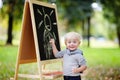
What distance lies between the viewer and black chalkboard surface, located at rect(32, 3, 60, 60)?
4.02 m

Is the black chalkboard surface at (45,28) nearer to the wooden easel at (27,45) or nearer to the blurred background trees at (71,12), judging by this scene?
the wooden easel at (27,45)

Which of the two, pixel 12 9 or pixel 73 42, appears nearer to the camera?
pixel 73 42

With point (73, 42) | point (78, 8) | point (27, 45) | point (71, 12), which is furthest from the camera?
point (71, 12)

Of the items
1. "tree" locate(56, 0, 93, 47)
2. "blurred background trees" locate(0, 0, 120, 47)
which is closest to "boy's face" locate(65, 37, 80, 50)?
"blurred background trees" locate(0, 0, 120, 47)

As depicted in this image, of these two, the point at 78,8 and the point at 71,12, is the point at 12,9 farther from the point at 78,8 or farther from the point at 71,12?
the point at 71,12

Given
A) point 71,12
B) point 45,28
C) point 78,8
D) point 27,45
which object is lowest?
point 27,45

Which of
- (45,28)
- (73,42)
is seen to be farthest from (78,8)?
(73,42)

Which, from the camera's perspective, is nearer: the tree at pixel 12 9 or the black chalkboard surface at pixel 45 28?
the black chalkboard surface at pixel 45 28

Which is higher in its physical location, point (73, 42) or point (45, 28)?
point (45, 28)

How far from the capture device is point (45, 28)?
4238 millimetres

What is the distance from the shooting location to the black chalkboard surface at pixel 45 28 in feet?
13.2

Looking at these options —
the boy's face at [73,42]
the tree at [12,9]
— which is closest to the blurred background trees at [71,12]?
the tree at [12,9]

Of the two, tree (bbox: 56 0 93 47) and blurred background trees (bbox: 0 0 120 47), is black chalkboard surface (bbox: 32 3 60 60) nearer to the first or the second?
blurred background trees (bbox: 0 0 120 47)

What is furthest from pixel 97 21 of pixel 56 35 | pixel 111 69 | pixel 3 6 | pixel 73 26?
pixel 56 35
